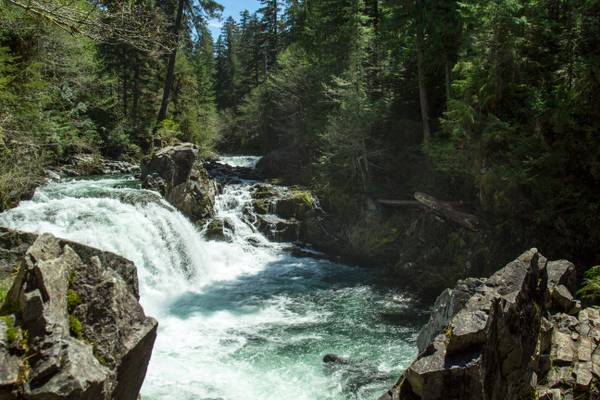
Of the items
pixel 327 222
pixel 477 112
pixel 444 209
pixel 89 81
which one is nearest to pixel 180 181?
pixel 89 81

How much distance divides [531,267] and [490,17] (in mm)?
10374

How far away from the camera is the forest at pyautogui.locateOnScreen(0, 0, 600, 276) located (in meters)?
12.0

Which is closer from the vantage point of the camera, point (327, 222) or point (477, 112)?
point (477, 112)

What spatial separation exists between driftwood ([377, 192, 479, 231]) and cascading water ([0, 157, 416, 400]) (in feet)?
12.3

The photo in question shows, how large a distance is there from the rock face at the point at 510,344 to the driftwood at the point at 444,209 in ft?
23.2

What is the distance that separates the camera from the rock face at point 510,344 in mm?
4949

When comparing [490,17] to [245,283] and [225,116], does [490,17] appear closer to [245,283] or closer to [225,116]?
[245,283]

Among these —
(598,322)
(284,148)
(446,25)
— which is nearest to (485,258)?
(598,322)

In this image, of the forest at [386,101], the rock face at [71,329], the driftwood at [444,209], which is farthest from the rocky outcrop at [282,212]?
Answer: the rock face at [71,329]

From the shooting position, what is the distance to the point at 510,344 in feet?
19.4

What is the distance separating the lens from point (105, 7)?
785cm

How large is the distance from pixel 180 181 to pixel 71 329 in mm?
16719

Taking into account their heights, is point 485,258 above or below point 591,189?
below

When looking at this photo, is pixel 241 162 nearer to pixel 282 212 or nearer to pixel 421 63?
pixel 282 212
